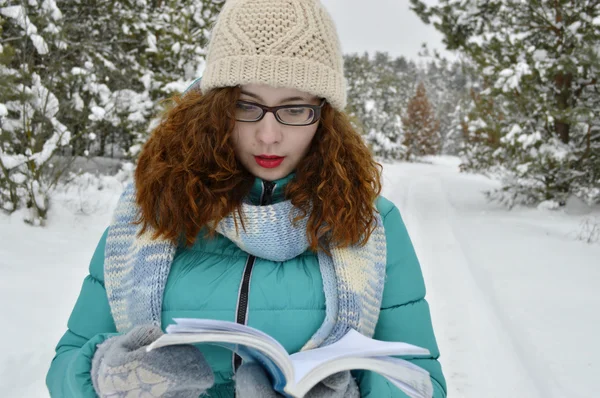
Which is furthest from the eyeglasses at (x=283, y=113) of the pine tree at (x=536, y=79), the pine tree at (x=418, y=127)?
the pine tree at (x=418, y=127)

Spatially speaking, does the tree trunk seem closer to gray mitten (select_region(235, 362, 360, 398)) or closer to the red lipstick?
the red lipstick

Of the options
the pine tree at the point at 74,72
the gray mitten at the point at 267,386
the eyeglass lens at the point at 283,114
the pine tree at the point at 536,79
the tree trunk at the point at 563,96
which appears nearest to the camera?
the gray mitten at the point at 267,386

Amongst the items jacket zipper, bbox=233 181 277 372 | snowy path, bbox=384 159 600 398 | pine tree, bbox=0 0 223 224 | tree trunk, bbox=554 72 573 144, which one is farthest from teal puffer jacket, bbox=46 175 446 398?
tree trunk, bbox=554 72 573 144

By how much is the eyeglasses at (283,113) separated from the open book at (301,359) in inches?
28.9

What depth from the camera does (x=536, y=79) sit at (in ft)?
33.6

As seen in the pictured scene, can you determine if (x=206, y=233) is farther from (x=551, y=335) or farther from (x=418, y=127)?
(x=418, y=127)

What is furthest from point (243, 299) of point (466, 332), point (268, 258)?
point (466, 332)

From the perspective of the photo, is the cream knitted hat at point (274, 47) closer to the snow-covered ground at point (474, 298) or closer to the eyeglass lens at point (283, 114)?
the eyeglass lens at point (283, 114)

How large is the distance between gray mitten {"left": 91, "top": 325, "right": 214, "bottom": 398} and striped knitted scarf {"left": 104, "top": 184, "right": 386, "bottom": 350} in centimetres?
22

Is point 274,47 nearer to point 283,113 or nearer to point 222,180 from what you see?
point 283,113

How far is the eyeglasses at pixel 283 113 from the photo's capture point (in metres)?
1.54

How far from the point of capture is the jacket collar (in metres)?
1.64

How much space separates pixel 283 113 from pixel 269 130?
0.08 metres

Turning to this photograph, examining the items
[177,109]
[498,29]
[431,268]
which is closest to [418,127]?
[498,29]
